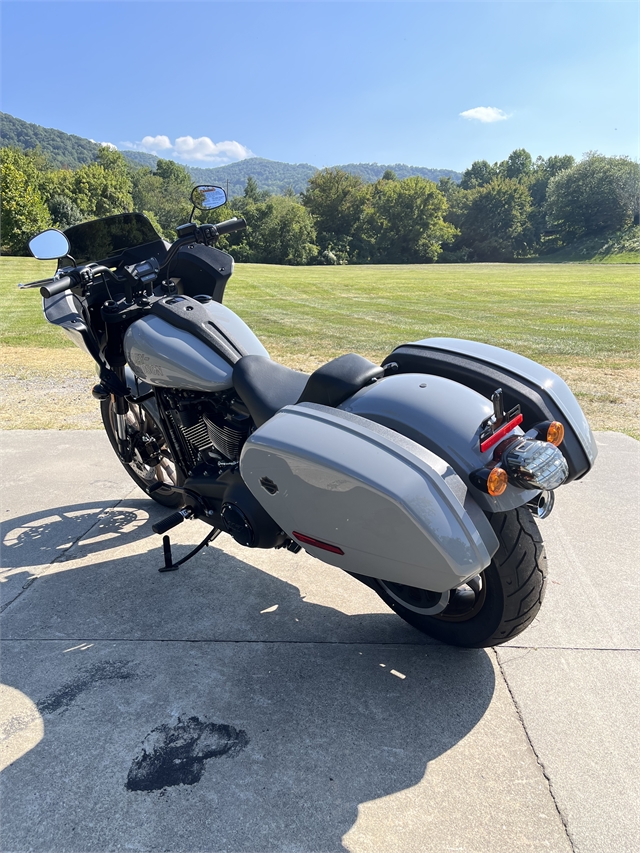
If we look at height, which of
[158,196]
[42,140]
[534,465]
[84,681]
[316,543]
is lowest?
[84,681]

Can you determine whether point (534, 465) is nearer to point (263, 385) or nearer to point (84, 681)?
point (263, 385)

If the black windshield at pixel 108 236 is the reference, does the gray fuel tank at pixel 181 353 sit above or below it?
below

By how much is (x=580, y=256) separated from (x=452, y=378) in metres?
61.5

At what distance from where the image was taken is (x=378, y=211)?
61562mm

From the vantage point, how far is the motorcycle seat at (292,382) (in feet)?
6.36

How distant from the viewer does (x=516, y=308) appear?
1512 cm

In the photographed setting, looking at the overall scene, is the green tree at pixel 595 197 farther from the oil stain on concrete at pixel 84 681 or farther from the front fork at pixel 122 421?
the oil stain on concrete at pixel 84 681

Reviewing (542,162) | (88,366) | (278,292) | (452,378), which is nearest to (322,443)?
(452,378)

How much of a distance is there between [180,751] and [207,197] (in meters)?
2.61

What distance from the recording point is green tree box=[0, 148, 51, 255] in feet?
114

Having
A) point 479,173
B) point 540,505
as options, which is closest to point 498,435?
point 540,505

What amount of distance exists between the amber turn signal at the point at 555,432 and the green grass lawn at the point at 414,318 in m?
6.64

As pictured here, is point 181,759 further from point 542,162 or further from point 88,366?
point 542,162

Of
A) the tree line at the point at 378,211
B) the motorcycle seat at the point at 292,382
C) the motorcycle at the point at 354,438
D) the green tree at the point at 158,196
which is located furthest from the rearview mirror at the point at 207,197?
the green tree at the point at 158,196
